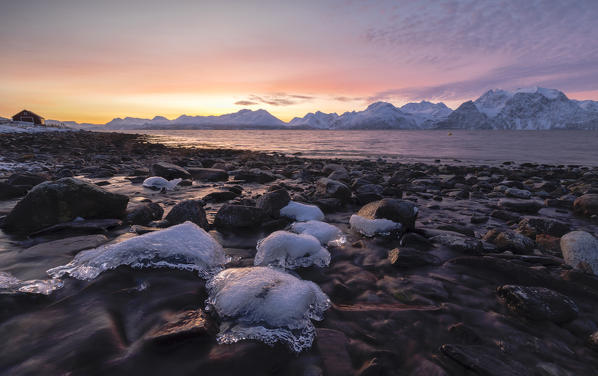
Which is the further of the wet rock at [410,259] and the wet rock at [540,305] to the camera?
the wet rock at [410,259]

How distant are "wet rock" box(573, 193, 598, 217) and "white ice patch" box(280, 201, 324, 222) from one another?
6.35 m

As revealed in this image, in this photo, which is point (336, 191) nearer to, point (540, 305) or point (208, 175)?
point (540, 305)

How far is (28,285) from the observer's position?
2627mm

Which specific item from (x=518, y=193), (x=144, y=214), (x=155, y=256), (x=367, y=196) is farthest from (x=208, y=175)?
(x=518, y=193)

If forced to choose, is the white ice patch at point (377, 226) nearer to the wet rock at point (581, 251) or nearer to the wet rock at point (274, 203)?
the wet rock at point (274, 203)

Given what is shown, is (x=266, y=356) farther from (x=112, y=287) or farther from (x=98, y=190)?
(x=98, y=190)

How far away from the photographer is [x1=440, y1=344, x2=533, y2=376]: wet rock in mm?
1896

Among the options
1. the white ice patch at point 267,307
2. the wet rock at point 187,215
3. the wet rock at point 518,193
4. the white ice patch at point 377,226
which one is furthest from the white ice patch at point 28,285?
the wet rock at point 518,193

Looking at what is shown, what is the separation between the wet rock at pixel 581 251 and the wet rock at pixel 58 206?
725cm

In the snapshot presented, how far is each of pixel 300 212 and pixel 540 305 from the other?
144 inches

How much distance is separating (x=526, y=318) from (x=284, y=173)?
9960 millimetres

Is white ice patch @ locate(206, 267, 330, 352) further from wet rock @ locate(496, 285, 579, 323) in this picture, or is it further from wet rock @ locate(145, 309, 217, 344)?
wet rock @ locate(496, 285, 579, 323)

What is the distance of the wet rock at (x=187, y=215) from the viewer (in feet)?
15.6

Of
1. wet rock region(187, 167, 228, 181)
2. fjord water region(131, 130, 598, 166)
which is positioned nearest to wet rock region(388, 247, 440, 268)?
wet rock region(187, 167, 228, 181)
